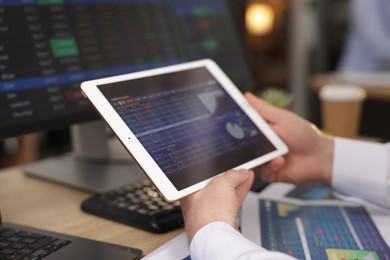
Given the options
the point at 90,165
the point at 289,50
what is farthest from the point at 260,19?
the point at 90,165

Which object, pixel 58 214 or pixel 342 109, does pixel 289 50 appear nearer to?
pixel 342 109

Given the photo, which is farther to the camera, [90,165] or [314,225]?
[90,165]

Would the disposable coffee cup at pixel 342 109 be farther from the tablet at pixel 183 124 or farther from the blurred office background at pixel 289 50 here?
the blurred office background at pixel 289 50

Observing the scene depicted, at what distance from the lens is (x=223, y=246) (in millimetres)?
456

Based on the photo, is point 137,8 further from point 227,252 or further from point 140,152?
point 227,252

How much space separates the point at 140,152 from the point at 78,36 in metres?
0.32

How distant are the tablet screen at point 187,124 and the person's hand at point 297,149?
0.07 metres

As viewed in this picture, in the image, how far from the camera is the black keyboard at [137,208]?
0.59 meters

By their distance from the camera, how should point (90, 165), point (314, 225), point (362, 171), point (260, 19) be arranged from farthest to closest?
point (260, 19), point (90, 165), point (362, 171), point (314, 225)

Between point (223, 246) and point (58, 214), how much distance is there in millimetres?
306

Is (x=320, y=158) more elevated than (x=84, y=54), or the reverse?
(x=84, y=54)

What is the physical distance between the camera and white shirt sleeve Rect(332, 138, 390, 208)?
26.7 inches

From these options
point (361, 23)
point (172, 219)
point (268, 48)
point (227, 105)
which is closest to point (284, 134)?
point (227, 105)

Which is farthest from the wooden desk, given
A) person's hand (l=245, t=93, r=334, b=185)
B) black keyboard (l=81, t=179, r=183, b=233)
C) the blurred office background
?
the blurred office background
